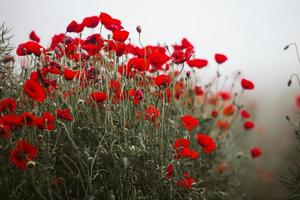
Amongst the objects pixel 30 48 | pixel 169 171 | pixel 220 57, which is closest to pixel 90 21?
pixel 30 48

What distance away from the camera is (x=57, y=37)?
2.66 meters

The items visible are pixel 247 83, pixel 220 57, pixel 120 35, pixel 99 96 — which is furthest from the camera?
pixel 220 57

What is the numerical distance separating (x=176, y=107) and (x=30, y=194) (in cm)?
131

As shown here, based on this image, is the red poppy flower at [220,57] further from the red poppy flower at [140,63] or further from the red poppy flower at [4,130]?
the red poppy flower at [4,130]

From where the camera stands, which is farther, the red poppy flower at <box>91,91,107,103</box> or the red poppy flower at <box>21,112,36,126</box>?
the red poppy flower at <box>91,91,107,103</box>

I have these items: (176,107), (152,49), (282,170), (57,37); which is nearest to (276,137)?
(282,170)

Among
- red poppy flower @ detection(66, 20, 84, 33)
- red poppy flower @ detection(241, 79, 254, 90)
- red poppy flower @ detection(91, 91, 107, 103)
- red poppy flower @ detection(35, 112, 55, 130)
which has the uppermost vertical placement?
red poppy flower @ detection(66, 20, 84, 33)

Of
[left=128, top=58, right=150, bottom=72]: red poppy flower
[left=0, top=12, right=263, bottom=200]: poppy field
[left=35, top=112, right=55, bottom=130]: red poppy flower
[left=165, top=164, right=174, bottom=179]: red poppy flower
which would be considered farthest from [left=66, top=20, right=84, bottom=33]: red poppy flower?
[left=165, top=164, right=174, bottom=179]: red poppy flower

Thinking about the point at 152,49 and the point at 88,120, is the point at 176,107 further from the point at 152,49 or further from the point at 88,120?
the point at 88,120

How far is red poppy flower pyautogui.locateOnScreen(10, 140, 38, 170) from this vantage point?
2055 mm

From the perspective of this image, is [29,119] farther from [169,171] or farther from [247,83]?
[247,83]

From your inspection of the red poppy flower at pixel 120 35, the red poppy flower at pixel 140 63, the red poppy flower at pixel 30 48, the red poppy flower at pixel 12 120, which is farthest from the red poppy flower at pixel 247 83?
the red poppy flower at pixel 12 120

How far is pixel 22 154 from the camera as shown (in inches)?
81.5

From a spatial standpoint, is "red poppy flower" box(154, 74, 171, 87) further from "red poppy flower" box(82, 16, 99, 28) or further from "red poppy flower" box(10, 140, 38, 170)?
"red poppy flower" box(10, 140, 38, 170)
